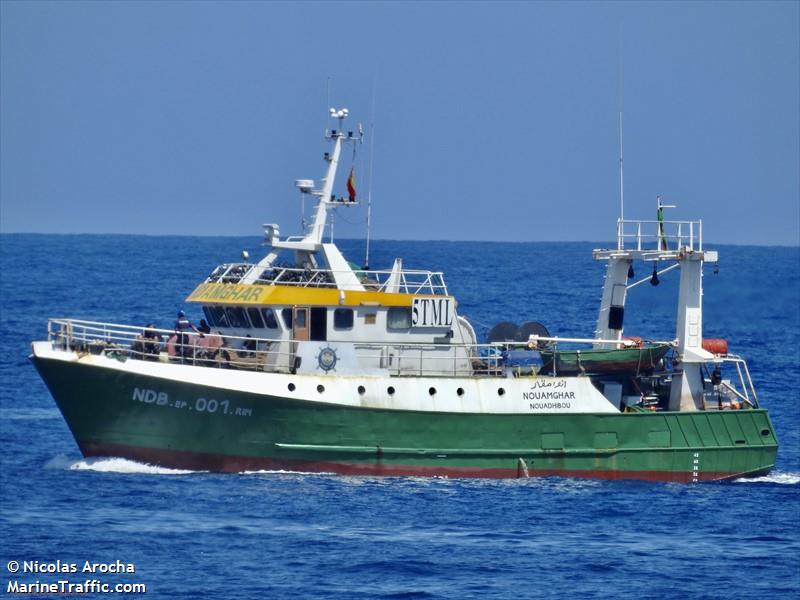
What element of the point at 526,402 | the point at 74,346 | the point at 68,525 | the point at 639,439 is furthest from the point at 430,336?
the point at 68,525

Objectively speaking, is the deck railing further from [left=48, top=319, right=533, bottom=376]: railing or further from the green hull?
the green hull

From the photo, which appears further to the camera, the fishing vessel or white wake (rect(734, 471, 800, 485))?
white wake (rect(734, 471, 800, 485))

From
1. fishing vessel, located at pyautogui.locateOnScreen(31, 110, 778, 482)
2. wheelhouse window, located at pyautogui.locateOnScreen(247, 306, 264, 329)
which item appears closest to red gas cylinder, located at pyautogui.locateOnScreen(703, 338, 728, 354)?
fishing vessel, located at pyautogui.locateOnScreen(31, 110, 778, 482)

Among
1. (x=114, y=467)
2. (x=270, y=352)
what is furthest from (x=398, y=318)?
(x=114, y=467)

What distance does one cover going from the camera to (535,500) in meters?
33.4

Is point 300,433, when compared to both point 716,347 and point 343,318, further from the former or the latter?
point 716,347

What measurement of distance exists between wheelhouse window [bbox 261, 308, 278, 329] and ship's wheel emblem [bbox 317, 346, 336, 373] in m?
1.34

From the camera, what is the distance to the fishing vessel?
34.5m

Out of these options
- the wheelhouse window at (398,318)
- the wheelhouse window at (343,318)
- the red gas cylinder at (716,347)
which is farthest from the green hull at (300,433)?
the red gas cylinder at (716,347)

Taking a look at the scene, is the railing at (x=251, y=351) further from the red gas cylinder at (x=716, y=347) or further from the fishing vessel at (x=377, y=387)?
the red gas cylinder at (x=716, y=347)

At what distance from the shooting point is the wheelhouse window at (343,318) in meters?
36.1

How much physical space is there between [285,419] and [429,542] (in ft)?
20.1

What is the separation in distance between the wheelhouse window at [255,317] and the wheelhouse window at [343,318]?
1615 mm

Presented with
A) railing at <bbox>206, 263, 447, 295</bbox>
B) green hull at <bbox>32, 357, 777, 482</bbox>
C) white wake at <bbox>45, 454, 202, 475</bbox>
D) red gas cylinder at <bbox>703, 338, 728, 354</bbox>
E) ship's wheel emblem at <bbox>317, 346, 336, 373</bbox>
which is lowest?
white wake at <bbox>45, 454, 202, 475</bbox>
